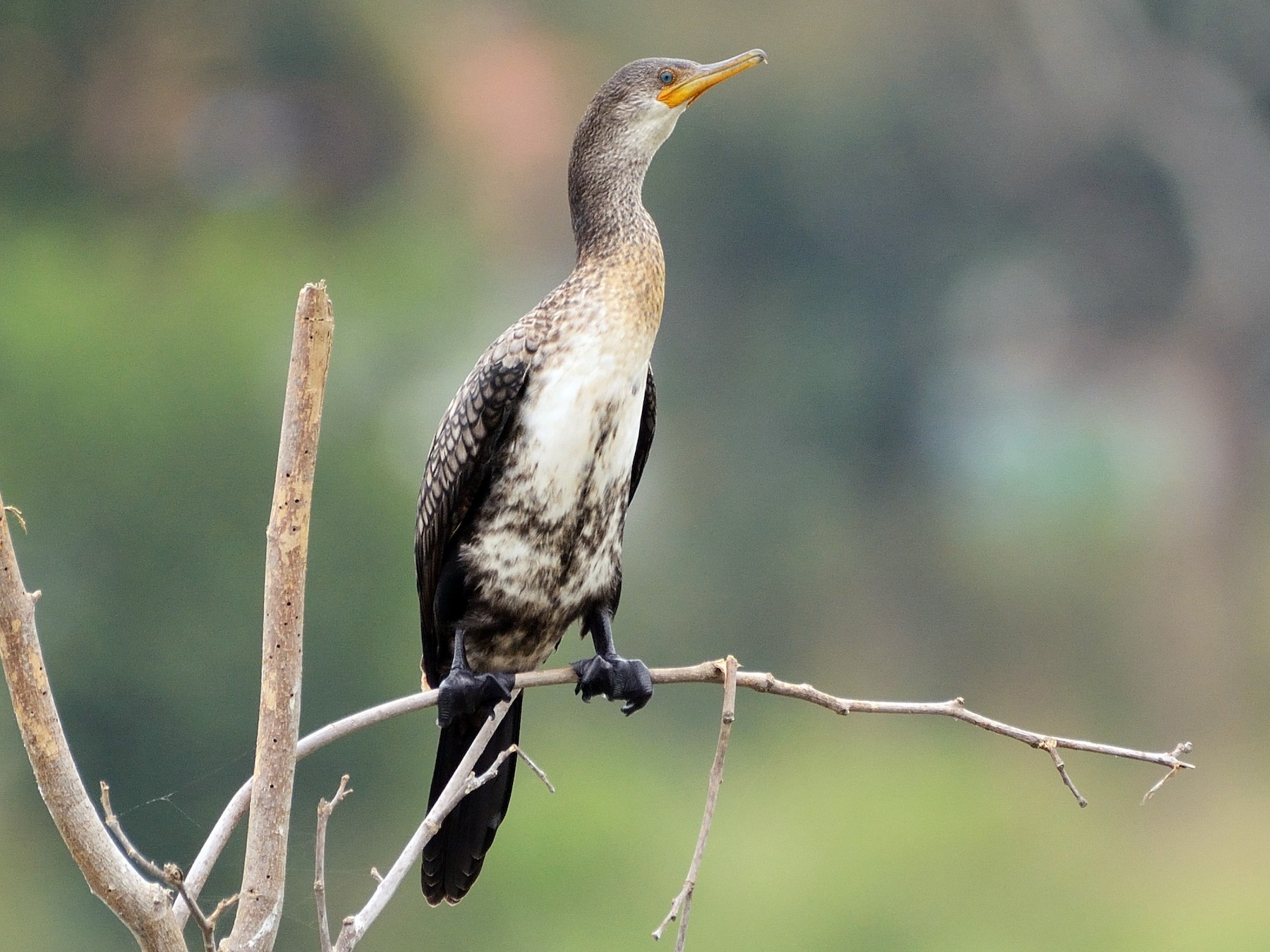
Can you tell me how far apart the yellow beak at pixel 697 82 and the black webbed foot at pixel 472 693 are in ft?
2.87

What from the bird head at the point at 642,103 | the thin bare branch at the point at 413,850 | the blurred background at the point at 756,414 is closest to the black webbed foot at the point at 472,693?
the thin bare branch at the point at 413,850

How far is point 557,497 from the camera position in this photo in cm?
204

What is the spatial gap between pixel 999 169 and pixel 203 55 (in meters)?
5.63

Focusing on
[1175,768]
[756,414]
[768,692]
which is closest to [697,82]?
[768,692]

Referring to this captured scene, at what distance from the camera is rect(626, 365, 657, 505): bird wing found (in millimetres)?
2181

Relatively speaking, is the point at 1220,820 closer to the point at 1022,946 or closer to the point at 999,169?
the point at 1022,946

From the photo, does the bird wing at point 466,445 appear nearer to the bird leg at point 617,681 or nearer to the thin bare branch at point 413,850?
the bird leg at point 617,681

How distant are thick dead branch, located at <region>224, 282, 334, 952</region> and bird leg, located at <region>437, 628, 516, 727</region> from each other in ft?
1.71

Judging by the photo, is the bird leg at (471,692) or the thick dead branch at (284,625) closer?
the thick dead branch at (284,625)

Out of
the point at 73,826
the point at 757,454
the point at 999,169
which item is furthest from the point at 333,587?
the point at 73,826

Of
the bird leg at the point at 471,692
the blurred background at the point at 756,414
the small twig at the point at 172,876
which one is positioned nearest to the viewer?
the small twig at the point at 172,876

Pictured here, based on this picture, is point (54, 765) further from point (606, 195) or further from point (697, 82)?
point (697, 82)

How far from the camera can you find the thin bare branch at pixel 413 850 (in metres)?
1.43

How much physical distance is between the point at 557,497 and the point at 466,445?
0.49ft
